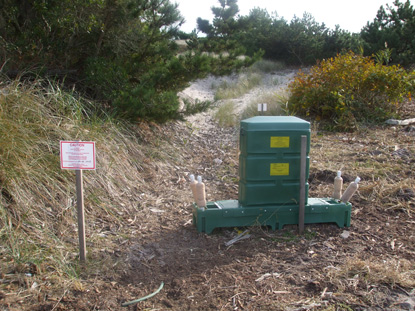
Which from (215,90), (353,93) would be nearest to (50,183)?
(353,93)

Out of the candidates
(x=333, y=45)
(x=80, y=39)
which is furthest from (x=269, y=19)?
(x=80, y=39)

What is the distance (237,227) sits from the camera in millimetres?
4402

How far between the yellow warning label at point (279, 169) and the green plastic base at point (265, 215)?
361mm

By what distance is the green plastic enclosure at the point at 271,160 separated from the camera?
411 centimetres

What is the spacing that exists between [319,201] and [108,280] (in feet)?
7.85

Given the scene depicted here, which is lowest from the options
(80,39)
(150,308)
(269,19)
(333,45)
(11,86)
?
(150,308)

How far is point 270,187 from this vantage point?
424 cm

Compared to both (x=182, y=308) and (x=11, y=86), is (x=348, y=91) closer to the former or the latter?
(x=11, y=86)

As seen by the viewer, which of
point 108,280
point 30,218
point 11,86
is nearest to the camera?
point 108,280

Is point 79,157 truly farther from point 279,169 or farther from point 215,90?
point 215,90

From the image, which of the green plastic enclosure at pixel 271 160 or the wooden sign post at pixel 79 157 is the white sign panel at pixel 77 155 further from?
the green plastic enclosure at pixel 271 160

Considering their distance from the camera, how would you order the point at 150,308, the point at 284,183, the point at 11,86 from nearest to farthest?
the point at 150,308 → the point at 284,183 → the point at 11,86

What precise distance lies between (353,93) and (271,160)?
664 centimetres

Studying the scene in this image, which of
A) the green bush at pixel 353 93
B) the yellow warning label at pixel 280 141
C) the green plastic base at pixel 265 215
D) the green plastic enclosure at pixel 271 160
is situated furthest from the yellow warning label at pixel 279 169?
the green bush at pixel 353 93
